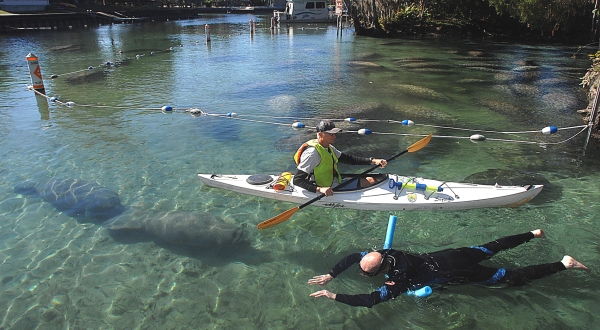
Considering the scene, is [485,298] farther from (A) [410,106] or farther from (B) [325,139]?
(A) [410,106]

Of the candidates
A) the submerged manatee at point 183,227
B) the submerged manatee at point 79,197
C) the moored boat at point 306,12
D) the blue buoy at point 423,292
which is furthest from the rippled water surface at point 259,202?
the moored boat at point 306,12

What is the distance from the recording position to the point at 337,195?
762cm

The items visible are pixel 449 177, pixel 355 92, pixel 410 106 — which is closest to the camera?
pixel 449 177

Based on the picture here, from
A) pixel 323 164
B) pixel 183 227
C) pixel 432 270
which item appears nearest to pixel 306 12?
pixel 323 164

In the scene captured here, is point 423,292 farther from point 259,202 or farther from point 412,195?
point 259,202

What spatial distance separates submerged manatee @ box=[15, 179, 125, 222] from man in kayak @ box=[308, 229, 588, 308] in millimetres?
→ 4660

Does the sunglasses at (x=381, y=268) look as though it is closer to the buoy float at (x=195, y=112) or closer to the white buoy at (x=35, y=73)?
the buoy float at (x=195, y=112)

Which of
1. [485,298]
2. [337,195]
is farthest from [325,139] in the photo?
[485,298]

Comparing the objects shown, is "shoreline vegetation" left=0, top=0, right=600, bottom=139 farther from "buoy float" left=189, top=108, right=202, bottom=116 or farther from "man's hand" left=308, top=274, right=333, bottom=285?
"man's hand" left=308, top=274, right=333, bottom=285

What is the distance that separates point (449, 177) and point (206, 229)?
18.9ft

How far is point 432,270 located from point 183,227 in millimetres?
4294

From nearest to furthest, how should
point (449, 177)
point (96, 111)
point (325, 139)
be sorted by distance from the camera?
point (325, 139)
point (449, 177)
point (96, 111)

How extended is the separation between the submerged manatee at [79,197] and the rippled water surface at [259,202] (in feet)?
0.63

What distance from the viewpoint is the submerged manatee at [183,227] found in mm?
6938
